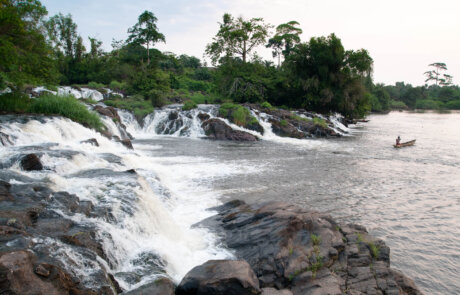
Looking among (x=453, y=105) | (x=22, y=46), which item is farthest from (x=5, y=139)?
(x=453, y=105)

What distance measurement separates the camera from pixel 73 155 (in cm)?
862

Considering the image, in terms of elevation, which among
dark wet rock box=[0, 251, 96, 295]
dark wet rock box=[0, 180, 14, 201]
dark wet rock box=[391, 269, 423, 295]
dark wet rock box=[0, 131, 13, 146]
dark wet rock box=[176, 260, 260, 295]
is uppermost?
dark wet rock box=[0, 131, 13, 146]

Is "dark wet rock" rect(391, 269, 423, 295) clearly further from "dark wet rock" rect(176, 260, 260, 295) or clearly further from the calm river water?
"dark wet rock" rect(176, 260, 260, 295)

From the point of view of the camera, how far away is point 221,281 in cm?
454

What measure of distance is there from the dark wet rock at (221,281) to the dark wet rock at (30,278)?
1.35 meters

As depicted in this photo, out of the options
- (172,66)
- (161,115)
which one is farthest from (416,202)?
(172,66)

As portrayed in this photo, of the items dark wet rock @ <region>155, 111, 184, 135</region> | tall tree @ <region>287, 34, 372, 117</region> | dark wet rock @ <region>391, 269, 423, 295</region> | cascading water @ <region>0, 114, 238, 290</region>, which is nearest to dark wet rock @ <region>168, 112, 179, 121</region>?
dark wet rock @ <region>155, 111, 184, 135</region>

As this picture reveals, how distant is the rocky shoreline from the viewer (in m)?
3.85

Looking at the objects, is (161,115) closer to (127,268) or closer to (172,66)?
(127,268)

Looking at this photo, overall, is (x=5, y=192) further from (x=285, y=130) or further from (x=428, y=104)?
(x=428, y=104)

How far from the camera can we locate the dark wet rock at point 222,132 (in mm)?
22703

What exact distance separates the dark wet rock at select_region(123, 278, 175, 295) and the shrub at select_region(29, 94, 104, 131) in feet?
37.7

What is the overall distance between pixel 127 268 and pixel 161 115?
21423 mm

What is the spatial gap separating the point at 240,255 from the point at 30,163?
5.29 meters
